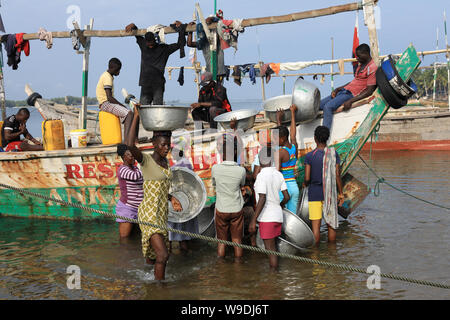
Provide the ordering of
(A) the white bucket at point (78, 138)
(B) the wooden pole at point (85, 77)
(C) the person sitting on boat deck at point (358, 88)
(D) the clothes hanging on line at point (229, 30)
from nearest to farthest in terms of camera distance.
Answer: (C) the person sitting on boat deck at point (358, 88) → (D) the clothes hanging on line at point (229, 30) → (A) the white bucket at point (78, 138) → (B) the wooden pole at point (85, 77)

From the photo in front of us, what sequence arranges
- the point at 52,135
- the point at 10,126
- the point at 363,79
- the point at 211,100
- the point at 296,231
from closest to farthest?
the point at 296,231 < the point at 363,79 < the point at 211,100 < the point at 52,135 < the point at 10,126

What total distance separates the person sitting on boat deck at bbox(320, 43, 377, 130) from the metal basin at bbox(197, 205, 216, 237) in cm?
235

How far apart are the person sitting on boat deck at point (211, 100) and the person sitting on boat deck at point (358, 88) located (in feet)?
5.46

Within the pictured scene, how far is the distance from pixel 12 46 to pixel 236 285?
307 inches

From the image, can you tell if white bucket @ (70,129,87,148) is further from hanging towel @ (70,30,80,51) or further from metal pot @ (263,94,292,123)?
metal pot @ (263,94,292,123)

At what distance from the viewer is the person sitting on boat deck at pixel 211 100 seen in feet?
25.7

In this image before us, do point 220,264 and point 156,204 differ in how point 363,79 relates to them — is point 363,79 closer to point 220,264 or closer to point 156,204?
point 220,264

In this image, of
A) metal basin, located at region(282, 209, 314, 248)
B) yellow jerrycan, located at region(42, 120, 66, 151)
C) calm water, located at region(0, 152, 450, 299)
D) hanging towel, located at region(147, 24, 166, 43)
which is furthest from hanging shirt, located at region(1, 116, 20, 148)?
metal basin, located at region(282, 209, 314, 248)

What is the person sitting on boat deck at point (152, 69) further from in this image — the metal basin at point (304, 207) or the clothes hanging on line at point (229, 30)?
the metal basin at point (304, 207)

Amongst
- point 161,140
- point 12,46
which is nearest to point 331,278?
point 161,140

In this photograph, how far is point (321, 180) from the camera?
6.66 m

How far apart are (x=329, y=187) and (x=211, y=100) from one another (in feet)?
8.56

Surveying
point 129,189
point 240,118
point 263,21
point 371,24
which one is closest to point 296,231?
point 240,118

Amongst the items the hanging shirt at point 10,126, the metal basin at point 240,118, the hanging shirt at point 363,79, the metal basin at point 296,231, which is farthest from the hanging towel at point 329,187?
the hanging shirt at point 10,126
